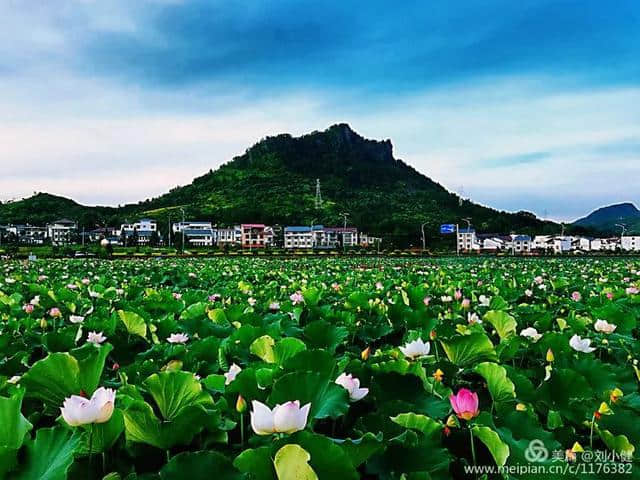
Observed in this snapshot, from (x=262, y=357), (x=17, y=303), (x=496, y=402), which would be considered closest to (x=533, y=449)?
(x=496, y=402)

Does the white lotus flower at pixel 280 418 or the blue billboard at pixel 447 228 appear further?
the blue billboard at pixel 447 228

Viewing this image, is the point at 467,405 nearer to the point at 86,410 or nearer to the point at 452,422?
the point at 452,422

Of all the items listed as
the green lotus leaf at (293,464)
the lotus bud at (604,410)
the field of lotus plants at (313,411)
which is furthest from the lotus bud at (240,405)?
the lotus bud at (604,410)

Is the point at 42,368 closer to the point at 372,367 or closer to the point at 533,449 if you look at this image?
the point at 372,367

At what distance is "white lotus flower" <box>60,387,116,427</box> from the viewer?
0.98 m

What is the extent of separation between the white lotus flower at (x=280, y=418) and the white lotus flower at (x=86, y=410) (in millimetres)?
294

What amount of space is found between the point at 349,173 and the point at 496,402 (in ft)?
443

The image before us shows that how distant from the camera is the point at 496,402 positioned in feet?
4.65

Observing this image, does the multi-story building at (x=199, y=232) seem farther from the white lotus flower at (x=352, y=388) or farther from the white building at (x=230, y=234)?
the white lotus flower at (x=352, y=388)

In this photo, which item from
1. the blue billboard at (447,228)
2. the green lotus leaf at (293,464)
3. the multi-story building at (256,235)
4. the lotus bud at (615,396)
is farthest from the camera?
the multi-story building at (256,235)

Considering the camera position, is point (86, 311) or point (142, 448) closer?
point (142, 448)

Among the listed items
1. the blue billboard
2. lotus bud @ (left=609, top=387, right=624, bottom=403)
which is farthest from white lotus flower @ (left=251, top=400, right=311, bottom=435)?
the blue billboard

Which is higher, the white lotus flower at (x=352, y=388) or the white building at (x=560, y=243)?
the white lotus flower at (x=352, y=388)

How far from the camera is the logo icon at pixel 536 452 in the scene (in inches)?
39.2
